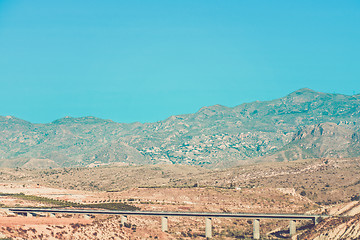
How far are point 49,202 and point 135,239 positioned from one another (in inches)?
1926

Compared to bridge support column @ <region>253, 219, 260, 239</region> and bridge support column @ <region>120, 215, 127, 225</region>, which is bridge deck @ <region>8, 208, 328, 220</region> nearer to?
bridge support column @ <region>120, 215, 127, 225</region>

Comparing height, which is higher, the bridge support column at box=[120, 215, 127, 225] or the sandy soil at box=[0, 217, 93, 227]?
the bridge support column at box=[120, 215, 127, 225]

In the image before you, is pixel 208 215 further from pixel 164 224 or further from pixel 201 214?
pixel 164 224

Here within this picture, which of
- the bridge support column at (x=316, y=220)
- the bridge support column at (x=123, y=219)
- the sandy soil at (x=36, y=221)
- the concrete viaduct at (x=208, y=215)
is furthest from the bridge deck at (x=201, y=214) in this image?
the sandy soil at (x=36, y=221)

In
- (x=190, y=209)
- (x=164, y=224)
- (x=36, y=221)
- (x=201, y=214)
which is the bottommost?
(x=36, y=221)

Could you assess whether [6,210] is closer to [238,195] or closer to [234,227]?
[234,227]

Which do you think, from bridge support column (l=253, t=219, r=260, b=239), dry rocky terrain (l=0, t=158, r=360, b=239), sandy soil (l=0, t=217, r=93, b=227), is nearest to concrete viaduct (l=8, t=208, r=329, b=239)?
bridge support column (l=253, t=219, r=260, b=239)

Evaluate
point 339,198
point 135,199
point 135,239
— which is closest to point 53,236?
point 135,239

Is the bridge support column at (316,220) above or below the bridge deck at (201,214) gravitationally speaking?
below

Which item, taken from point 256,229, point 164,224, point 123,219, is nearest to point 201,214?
point 164,224

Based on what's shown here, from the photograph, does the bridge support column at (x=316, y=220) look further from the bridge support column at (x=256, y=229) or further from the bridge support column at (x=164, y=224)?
the bridge support column at (x=164, y=224)

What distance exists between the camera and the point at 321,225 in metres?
108

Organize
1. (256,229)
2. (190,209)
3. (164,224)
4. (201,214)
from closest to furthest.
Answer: (256,229)
(201,214)
(164,224)
(190,209)

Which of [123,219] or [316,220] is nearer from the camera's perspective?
[316,220]
